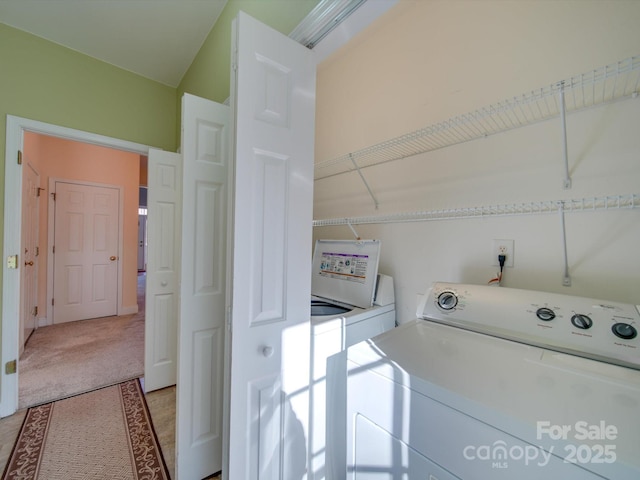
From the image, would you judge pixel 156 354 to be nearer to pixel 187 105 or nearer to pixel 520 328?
pixel 187 105

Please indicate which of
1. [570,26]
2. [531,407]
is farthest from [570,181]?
[531,407]

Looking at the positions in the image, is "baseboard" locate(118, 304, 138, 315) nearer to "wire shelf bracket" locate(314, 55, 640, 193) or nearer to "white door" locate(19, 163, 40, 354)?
"white door" locate(19, 163, 40, 354)

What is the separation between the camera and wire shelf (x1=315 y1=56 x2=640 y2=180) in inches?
33.3

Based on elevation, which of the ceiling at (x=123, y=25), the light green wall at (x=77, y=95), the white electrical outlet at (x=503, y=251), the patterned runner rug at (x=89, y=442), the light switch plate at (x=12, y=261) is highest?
the ceiling at (x=123, y=25)

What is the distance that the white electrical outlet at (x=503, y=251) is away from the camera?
1163 millimetres

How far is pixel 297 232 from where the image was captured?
3.43ft

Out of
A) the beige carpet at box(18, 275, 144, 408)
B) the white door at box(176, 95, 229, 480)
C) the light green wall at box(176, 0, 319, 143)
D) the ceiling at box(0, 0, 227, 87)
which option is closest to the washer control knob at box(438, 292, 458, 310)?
the white door at box(176, 95, 229, 480)

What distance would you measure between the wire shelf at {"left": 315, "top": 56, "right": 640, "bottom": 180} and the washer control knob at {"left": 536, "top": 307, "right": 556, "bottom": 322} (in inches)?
28.4

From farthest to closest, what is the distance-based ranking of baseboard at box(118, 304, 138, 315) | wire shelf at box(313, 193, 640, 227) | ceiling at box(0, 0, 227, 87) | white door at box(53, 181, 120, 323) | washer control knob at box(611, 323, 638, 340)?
baseboard at box(118, 304, 138, 315)
white door at box(53, 181, 120, 323)
ceiling at box(0, 0, 227, 87)
wire shelf at box(313, 193, 640, 227)
washer control knob at box(611, 323, 638, 340)

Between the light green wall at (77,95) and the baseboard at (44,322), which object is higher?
the light green wall at (77,95)

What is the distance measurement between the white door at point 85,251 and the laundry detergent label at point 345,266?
4.20m

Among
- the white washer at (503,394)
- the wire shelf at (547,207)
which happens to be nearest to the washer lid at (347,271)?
the wire shelf at (547,207)

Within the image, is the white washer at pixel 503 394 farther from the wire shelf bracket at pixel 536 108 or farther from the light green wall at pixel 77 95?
the light green wall at pixel 77 95

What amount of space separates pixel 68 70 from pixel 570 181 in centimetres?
350
